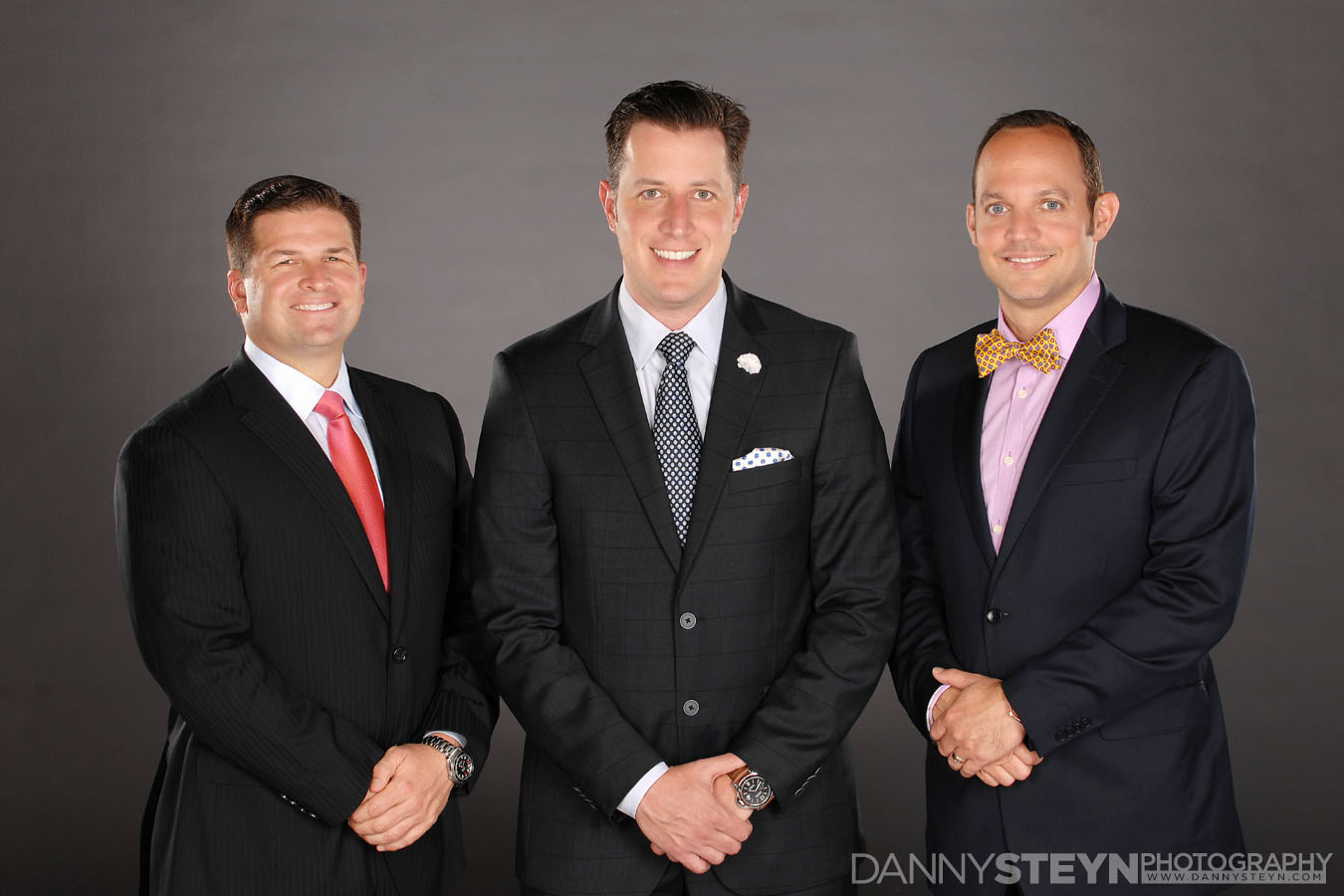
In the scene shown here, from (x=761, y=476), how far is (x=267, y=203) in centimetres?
128

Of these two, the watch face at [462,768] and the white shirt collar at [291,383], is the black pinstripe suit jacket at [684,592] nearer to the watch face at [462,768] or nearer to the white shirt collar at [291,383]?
the watch face at [462,768]

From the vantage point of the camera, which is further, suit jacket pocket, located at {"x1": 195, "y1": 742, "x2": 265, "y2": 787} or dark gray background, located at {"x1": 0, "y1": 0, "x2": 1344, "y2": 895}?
dark gray background, located at {"x1": 0, "y1": 0, "x2": 1344, "y2": 895}

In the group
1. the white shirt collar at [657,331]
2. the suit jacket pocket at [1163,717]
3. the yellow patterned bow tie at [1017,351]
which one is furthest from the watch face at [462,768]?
the yellow patterned bow tie at [1017,351]

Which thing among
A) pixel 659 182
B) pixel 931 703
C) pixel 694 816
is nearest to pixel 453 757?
pixel 694 816

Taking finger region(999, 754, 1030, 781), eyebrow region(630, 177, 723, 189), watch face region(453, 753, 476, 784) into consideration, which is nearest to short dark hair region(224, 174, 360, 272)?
eyebrow region(630, 177, 723, 189)

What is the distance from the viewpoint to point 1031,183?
3229 mm

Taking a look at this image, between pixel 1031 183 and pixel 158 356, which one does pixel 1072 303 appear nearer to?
pixel 1031 183

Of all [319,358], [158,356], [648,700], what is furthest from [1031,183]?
[158,356]

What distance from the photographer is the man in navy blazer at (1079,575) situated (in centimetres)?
299

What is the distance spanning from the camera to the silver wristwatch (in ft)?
10.1

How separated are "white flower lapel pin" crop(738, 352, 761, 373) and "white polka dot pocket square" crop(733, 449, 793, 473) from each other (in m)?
0.19

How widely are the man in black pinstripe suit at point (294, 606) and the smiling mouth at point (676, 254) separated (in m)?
0.73

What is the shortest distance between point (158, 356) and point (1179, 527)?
487 cm

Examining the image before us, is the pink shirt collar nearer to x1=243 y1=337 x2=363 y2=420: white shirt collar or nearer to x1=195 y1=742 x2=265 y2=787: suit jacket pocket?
x1=243 y1=337 x2=363 y2=420: white shirt collar
